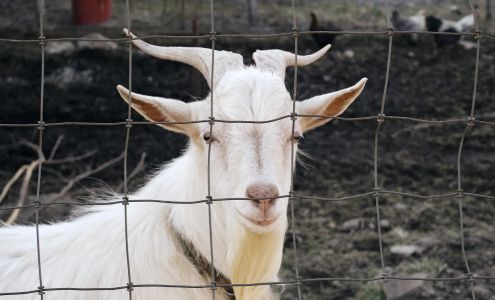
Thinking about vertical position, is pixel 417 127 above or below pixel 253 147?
above

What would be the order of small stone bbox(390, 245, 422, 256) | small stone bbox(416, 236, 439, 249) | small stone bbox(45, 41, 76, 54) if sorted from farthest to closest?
small stone bbox(45, 41, 76, 54) → small stone bbox(416, 236, 439, 249) → small stone bbox(390, 245, 422, 256)

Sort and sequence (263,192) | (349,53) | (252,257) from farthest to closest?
(349,53), (252,257), (263,192)

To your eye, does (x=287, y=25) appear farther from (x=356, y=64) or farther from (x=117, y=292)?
(x=117, y=292)

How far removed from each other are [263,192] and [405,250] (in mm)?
3411

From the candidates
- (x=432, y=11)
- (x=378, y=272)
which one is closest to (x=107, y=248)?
(x=378, y=272)

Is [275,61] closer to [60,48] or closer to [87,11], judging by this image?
[60,48]

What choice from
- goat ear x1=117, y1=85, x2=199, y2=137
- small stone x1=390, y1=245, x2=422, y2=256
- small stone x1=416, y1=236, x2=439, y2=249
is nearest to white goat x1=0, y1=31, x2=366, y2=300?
goat ear x1=117, y1=85, x2=199, y2=137

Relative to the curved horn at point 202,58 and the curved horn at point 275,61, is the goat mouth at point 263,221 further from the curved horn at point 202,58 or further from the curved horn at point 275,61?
the curved horn at point 275,61

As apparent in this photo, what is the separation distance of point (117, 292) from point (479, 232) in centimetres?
382

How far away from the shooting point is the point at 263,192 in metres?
3.73

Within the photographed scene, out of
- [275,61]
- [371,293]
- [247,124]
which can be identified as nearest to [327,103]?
[275,61]

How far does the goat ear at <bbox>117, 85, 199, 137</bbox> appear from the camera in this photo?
13.6 ft

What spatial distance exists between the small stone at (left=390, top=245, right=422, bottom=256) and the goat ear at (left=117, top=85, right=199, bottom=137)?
10.1ft

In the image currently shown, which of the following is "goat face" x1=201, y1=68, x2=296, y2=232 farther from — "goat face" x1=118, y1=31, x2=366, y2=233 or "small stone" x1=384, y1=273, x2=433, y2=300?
"small stone" x1=384, y1=273, x2=433, y2=300
